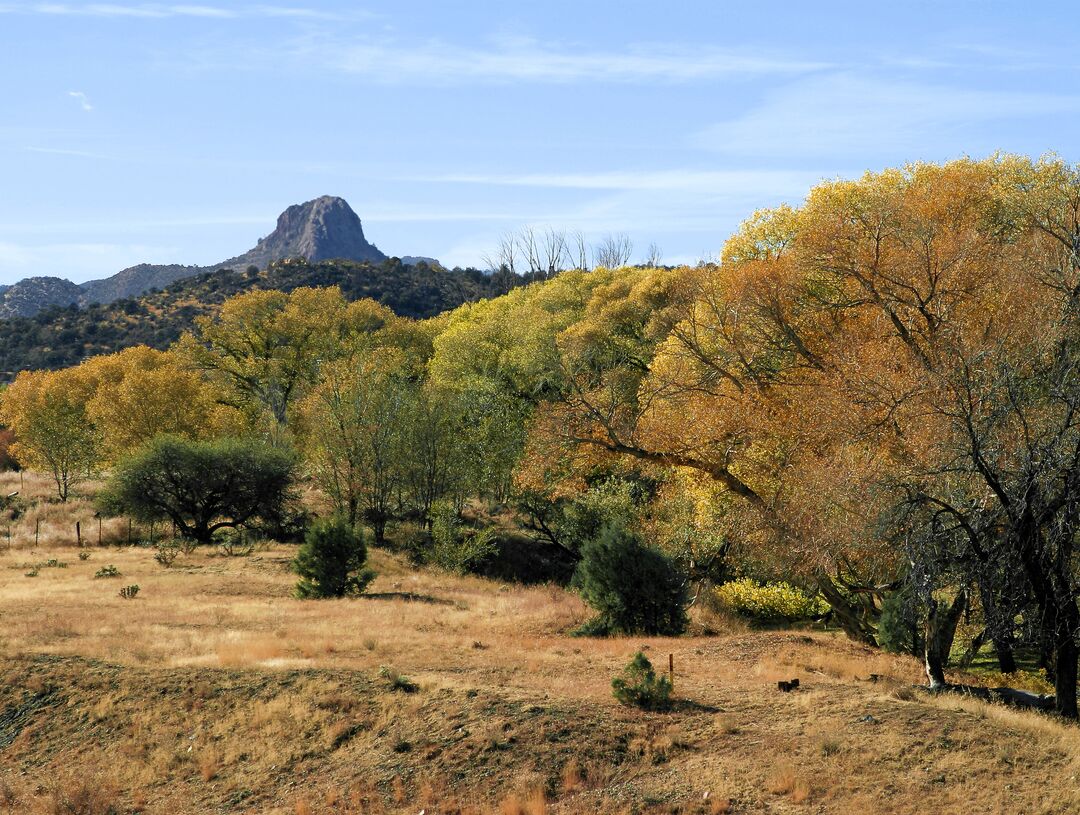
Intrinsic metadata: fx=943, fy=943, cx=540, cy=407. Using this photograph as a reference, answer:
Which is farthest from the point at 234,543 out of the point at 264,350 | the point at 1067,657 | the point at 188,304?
the point at 188,304

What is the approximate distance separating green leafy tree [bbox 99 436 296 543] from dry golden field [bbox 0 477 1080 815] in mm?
20077

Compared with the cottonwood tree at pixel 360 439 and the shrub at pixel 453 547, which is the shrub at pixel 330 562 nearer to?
the shrub at pixel 453 547

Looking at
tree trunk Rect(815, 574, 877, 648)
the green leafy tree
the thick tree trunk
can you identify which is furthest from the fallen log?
the green leafy tree

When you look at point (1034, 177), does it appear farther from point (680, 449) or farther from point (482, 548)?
point (482, 548)

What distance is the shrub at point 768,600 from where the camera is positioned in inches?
1095

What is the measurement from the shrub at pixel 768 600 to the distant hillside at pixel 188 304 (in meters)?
71.2

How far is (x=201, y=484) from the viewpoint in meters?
43.3

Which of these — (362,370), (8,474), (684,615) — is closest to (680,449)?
(684,615)

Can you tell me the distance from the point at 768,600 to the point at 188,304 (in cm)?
9780

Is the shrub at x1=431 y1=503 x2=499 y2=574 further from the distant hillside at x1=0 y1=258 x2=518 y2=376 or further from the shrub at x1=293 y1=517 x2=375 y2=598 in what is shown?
the distant hillside at x1=0 y1=258 x2=518 y2=376

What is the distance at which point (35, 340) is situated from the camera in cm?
10394

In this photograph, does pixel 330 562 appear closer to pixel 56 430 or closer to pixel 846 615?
pixel 846 615

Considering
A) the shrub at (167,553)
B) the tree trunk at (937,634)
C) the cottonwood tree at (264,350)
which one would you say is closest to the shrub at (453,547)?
the shrub at (167,553)

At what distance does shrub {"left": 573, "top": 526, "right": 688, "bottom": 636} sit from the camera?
958 inches
